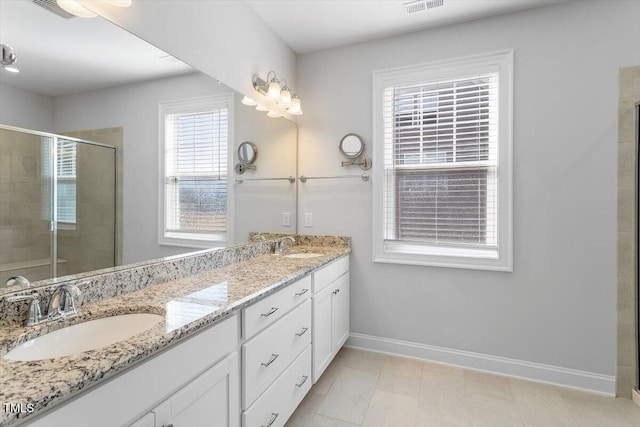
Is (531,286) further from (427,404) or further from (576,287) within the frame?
(427,404)

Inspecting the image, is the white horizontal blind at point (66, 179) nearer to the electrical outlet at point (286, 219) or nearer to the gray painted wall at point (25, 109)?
the gray painted wall at point (25, 109)

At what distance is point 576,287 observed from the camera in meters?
2.18

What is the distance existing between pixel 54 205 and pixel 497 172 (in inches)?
103

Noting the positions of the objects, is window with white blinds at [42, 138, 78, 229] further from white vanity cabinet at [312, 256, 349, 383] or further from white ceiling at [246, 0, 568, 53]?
white ceiling at [246, 0, 568, 53]

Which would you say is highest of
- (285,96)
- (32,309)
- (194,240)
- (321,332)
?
(285,96)

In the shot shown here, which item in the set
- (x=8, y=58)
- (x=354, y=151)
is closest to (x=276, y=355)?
(x=8, y=58)

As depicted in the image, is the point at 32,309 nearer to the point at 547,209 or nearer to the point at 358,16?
the point at 358,16

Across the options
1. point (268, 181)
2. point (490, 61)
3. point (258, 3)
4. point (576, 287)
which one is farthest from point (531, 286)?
point (258, 3)

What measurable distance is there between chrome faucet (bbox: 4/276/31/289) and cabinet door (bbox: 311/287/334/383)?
138cm

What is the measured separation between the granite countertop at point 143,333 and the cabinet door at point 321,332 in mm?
281

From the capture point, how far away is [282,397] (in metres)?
1.60

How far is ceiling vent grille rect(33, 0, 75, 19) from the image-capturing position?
113 cm

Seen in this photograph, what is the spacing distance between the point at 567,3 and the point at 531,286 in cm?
198

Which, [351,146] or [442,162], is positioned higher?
[351,146]
